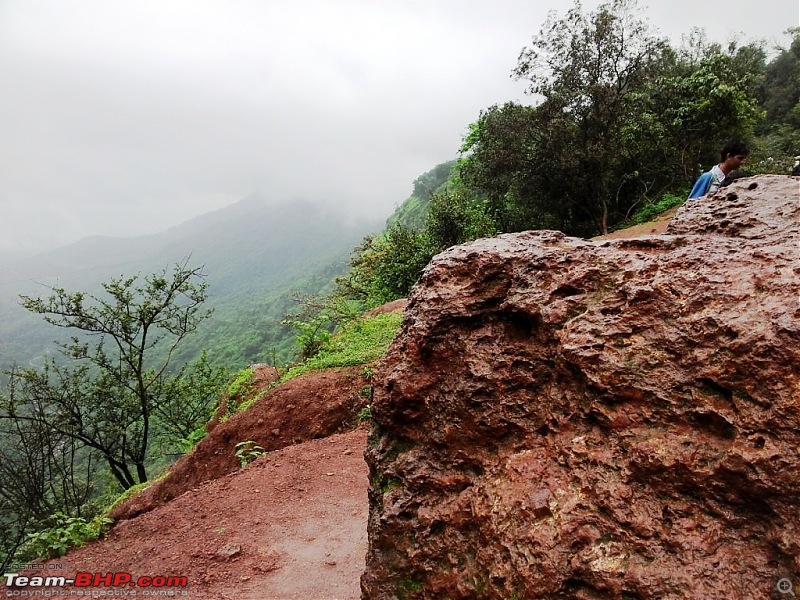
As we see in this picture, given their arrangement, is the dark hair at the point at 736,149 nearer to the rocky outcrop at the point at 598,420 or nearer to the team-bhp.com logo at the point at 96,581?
the rocky outcrop at the point at 598,420

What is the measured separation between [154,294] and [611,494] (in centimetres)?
1481

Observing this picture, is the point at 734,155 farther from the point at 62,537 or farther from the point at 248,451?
the point at 62,537

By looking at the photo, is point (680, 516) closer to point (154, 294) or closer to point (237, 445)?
point (237, 445)

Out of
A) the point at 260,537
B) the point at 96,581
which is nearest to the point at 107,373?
the point at 96,581

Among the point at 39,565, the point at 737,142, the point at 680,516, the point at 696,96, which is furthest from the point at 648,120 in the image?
the point at 39,565

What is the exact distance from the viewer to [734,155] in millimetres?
4445

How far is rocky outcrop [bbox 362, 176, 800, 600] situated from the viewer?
172 cm

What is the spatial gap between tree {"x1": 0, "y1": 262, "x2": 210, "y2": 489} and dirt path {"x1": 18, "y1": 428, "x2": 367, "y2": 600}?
8296 millimetres

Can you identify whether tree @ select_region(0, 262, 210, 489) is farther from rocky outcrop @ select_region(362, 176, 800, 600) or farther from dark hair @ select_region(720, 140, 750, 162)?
dark hair @ select_region(720, 140, 750, 162)

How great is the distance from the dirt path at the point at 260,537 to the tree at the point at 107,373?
8296 millimetres

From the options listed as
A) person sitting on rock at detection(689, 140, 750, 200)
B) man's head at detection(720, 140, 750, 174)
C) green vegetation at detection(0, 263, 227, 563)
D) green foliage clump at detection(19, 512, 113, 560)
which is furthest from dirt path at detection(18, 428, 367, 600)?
green vegetation at detection(0, 263, 227, 563)

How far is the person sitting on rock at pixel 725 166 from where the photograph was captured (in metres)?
4.41

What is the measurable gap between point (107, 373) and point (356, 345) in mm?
9654

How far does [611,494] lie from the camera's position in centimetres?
190
